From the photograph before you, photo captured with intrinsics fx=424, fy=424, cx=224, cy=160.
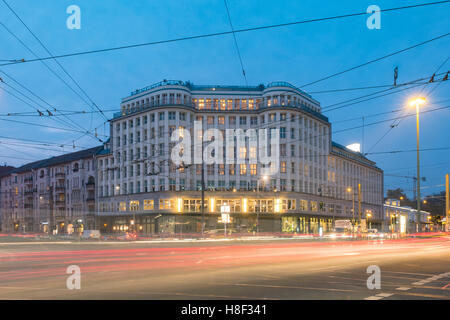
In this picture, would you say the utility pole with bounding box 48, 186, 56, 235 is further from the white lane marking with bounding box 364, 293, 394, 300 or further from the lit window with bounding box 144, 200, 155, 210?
the white lane marking with bounding box 364, 293, 394, 300

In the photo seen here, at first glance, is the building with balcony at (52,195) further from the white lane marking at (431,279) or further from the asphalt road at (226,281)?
the white lane marking at (431,279)

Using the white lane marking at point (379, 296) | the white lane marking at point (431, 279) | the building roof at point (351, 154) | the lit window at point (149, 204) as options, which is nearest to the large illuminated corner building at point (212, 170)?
the lit window at point (149, 204)

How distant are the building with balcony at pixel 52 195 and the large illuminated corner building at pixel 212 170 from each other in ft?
31.7

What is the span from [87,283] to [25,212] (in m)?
94.5

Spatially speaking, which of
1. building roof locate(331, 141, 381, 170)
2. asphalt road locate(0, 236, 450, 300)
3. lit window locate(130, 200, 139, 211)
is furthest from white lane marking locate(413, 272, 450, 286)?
building roof locate(331, 141, 381, 170)

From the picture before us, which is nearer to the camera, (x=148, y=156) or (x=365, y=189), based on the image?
(x=148, y=156)

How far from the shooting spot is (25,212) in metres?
96.1

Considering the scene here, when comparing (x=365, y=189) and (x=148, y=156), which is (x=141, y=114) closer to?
(x=148, y=156)

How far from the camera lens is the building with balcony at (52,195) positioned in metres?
77.9

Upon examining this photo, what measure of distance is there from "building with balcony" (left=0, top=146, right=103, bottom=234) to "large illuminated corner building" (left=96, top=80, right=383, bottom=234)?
9.66 metres

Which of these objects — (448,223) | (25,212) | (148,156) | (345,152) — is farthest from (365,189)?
(25,212)

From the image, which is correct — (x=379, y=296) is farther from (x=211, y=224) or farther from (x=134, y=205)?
(x=134, y=205)

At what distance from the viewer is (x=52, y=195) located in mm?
87250

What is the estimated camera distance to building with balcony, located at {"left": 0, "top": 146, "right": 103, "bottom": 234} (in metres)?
77.9
